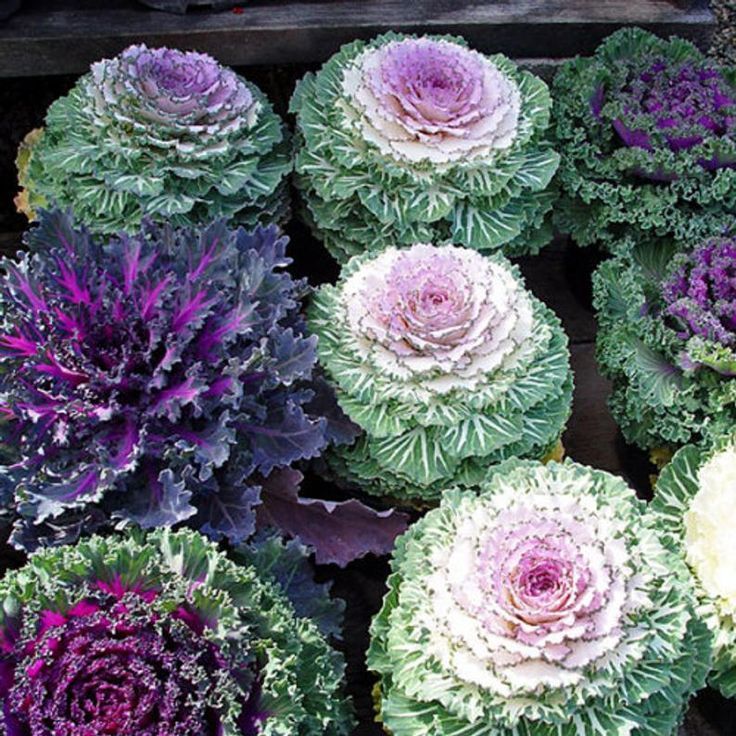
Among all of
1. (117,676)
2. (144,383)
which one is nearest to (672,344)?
(144,383)

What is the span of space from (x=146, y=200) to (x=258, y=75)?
3.22 feet

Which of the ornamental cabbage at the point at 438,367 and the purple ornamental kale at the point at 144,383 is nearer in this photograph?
the purple ornamental kale at the point at 144,383

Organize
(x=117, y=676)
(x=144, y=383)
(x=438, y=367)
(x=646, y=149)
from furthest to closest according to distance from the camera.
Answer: (x=646, y=149)
(x=438, y=367)
(x=144, y=383)
(x=117, y=676)

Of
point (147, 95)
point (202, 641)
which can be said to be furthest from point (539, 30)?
point (202, 641)

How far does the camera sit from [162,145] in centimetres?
259

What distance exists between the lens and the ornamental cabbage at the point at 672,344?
249cm

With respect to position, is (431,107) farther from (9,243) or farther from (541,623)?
(9,243)

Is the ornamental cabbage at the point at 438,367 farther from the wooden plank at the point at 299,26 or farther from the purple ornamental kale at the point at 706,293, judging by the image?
the wooden plank at the point at 299,26

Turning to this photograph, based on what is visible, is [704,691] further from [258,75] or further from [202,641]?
[258,75]

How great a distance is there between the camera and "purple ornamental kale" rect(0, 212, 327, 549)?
2113 mm

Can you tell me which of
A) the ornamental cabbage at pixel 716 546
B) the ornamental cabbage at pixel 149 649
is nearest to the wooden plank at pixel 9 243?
the ornamental cabbage at pixel 149 649

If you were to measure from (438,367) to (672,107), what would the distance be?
3.74ft

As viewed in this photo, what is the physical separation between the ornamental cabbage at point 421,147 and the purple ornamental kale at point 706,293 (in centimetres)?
45

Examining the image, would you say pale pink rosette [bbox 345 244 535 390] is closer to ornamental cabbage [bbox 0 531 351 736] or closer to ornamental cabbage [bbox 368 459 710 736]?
ornamental cabbage [bbox 368 459 710 736]
